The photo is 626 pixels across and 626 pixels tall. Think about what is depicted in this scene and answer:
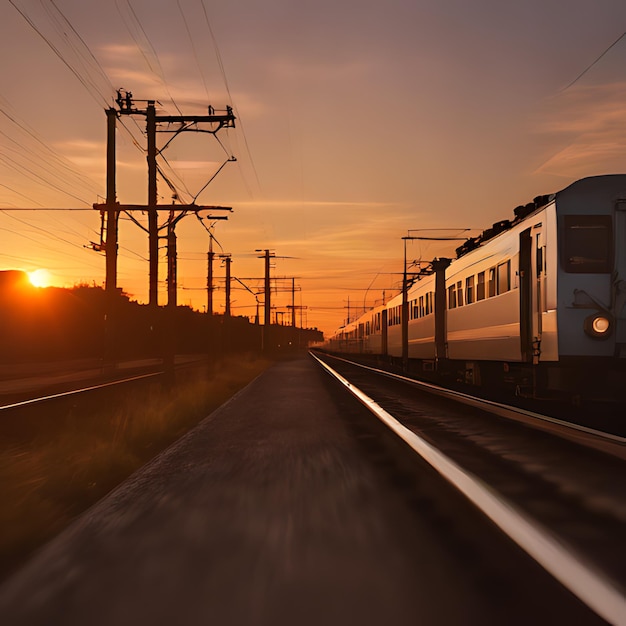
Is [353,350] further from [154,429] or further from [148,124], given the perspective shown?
[154,429]

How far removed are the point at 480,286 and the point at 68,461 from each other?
14.0 metres

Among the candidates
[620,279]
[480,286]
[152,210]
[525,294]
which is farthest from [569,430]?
[152,210]

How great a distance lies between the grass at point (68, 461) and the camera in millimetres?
5945

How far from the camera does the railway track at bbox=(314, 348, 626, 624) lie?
13.9 feet

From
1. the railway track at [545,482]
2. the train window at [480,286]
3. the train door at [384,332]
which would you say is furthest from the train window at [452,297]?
the train door at [384,332]

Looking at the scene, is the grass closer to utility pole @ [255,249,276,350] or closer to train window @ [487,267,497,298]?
train window @ [487,267,497,298]

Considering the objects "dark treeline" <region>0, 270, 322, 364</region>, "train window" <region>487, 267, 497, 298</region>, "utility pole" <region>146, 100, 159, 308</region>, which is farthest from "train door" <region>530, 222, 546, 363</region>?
"dark treeline" <region>0, 270, 322, 364</region>

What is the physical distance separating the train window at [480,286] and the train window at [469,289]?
818 mm

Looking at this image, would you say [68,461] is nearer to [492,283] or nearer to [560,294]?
[560,294]

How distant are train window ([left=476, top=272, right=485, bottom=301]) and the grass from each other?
7.85 metres

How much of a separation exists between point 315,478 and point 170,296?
67.3 feet

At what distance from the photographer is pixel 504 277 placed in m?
17.8

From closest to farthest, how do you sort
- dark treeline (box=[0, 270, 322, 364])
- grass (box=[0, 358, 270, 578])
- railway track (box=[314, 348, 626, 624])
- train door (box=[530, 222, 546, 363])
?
railway track (box=[314, 348, 626, 624]) → grass (box=[0, 358, 270, 578]) → train door (box=[530, 222, 546, 363]) → dark treeline (box=[0, 270, 322, 364])

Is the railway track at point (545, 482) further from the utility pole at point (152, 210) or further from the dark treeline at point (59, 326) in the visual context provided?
the dark treeline at point (59, 326)
